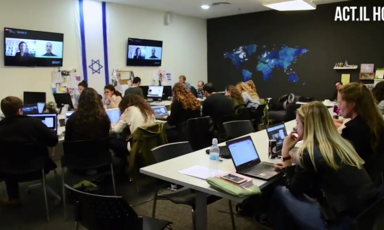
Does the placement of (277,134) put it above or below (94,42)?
below

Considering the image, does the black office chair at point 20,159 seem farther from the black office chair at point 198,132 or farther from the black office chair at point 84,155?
the black office chair at point 198,132

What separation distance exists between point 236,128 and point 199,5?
5.11 metres

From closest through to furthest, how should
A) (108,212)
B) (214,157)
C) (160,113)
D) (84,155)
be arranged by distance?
(108,212), (214,157), (84,155), (160,113)

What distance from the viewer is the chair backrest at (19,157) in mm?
3207

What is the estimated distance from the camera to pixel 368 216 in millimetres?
1608

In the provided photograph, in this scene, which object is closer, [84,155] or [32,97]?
[84,155]

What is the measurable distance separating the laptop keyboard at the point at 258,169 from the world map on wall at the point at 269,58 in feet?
22.6

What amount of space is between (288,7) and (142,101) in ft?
11.1

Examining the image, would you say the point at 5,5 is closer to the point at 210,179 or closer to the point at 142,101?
the point at 142,101

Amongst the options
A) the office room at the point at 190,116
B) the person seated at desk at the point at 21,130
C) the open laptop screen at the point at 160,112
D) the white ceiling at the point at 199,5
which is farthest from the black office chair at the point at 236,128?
the white ceiling at the point at 199,5

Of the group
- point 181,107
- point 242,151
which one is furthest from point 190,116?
point 242,151

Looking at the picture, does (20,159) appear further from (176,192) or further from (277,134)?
(277,134)

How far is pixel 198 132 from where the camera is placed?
173 inches

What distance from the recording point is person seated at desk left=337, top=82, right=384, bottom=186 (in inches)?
97.9
